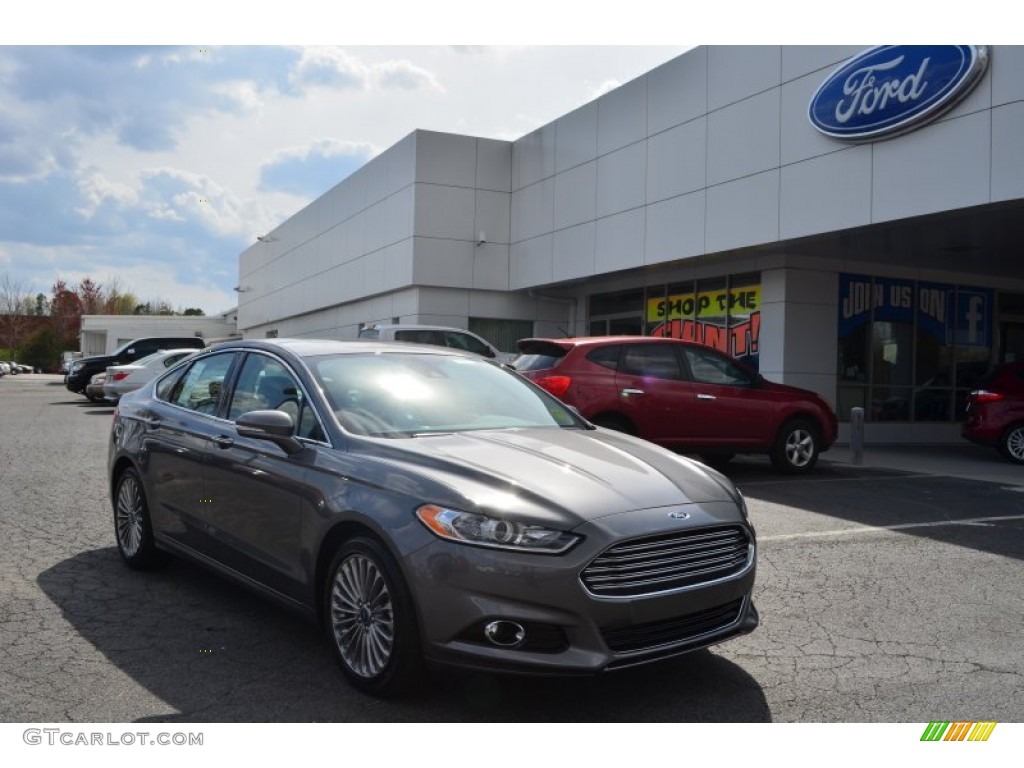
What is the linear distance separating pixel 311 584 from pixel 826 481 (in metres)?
8.51

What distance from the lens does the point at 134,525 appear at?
5.93 meters

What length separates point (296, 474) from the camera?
14.1 ft

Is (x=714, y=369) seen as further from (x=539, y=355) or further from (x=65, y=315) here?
(x=65, y=315)

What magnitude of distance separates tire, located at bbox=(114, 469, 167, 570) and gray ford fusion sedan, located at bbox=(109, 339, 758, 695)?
1.83ft

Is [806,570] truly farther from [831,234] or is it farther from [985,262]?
[985,262]

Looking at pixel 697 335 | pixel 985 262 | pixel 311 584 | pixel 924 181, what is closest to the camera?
pixel 311 584

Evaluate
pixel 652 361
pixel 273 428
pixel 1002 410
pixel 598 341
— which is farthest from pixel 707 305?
pixel 273 428

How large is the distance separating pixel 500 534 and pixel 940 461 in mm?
12828

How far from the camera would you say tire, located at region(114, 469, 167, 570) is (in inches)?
228

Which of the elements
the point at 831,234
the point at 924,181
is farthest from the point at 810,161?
the point at 924,181

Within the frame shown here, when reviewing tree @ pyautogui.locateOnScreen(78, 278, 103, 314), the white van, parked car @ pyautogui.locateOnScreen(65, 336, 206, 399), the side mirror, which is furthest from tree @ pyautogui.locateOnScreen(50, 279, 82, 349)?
the side mirror

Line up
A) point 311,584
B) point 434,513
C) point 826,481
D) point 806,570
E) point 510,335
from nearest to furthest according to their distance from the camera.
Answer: point 434,513 < point 311,584 < point 806,570 < point 826,481 < point 510,335

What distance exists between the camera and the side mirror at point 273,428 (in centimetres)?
427

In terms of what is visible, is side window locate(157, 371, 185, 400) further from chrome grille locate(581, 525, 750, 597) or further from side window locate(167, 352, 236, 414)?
chrome grille locate(581, 525, 750, 597)
